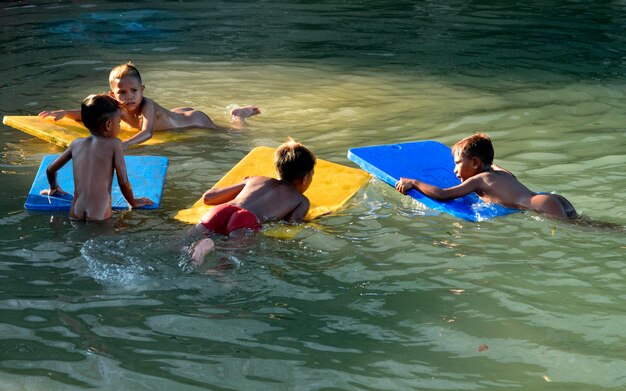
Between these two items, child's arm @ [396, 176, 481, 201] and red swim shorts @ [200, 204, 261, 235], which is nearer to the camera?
red swim shorts @ [200, 204, 261, 235]

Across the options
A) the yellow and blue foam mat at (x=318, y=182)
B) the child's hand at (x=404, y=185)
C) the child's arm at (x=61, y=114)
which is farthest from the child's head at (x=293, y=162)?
the child's arm at (x=61, y=114)

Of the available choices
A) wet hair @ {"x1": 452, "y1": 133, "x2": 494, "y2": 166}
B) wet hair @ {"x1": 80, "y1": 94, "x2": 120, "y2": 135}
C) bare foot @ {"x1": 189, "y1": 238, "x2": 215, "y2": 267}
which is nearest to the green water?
bare foot @ {"x1": 189, "y1": 238, "x2": 215, "y2": 267}

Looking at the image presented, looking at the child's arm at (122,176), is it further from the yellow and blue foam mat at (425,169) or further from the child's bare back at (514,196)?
the child's bare back at (514,196)

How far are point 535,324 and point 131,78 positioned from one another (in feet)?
13.1

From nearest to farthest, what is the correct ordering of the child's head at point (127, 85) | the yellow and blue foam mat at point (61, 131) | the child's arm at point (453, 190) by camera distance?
the child's arm at point (453, 190) → the yellow and blue foam mat at point (61, 131) → the child's head at point (127, 85)

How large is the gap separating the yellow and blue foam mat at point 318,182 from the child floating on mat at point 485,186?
33 cm

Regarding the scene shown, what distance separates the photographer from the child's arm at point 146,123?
672cm

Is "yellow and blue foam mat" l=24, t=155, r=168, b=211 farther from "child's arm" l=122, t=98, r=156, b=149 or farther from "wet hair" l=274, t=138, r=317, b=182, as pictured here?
"wet hair" l=274, t=138, r=317, b=182

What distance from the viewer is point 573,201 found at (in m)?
5.63

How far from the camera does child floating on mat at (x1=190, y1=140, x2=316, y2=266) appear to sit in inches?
197

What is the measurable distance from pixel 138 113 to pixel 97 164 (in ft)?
5.92

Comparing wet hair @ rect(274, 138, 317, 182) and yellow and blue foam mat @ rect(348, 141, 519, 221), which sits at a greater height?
wet hair @ rect(274, 138, 317, 182)

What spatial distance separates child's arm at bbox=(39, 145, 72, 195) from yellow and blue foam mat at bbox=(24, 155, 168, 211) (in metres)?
0.04

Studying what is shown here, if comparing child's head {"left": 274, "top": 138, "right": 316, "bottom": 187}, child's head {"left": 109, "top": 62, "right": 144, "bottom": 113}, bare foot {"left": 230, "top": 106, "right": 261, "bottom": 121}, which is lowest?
bare foot {"left": 230, "top": 106, "right": 261, "bottom": 121}
